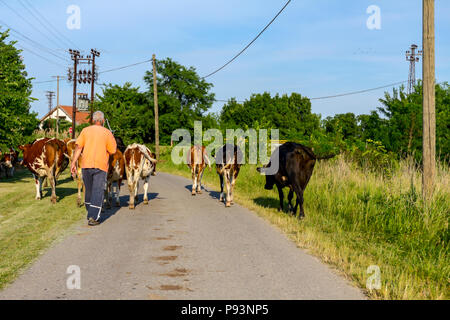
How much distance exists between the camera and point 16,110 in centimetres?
1788

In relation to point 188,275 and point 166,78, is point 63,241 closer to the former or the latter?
point 188,275

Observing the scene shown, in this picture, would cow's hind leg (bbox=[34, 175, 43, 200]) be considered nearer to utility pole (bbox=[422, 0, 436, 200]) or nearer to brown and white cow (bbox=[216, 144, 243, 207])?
brown and white cow (bbox=[216, 144, 243, 207])

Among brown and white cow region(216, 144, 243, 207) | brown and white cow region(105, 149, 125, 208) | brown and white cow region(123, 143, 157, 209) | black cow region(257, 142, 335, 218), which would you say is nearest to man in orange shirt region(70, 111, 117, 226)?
brown and white cow region(105, 149, 125, 208)

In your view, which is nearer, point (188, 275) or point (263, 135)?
point (188, 275)

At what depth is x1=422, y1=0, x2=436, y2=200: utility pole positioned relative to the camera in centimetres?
859

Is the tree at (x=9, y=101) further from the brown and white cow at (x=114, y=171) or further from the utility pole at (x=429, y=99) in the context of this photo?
the utility pole at (x=429, y=99)

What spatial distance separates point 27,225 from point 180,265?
462 cm

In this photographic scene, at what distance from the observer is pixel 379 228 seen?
810cm

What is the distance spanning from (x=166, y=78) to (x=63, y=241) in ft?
227

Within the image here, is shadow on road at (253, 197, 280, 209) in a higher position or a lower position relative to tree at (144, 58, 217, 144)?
lower

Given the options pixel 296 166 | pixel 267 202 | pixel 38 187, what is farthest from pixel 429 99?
pixel 38 187

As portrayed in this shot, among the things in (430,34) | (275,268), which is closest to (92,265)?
(275,268)

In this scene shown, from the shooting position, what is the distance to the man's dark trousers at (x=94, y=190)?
8562mm

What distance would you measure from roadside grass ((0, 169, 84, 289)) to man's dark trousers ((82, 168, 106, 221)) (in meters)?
0.58
